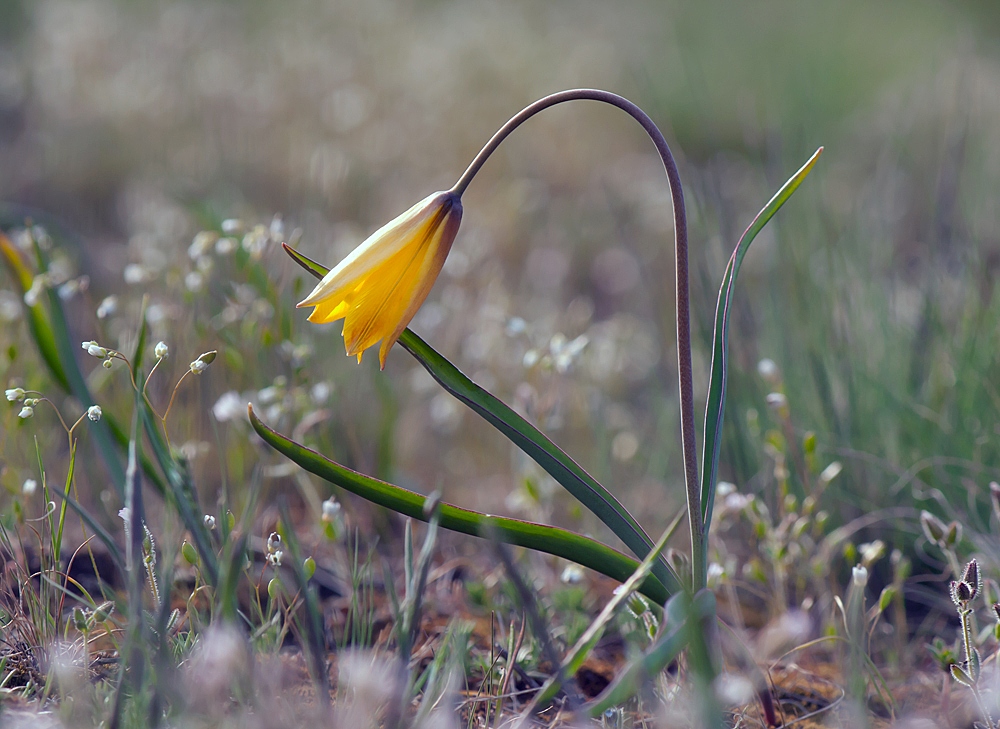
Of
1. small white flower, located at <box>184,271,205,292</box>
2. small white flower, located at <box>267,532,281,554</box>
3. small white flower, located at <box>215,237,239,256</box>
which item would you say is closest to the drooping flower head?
small white flower, located at <box>267,532,281,554</box>

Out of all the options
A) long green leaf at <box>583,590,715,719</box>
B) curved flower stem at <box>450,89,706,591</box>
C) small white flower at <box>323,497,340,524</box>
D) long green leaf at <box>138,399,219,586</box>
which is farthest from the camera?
small white flower at <box>323,497,340,524</box>

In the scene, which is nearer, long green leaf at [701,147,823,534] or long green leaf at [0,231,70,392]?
long green leaf at [701,147,823,534]

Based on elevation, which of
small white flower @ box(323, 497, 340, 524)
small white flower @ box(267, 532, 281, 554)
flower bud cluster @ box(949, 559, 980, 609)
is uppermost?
flower bud cluster @ box(949, 559, 980, 609)

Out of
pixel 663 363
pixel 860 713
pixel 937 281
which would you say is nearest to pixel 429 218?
pixel 860 713

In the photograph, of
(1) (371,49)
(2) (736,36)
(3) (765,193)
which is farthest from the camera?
(2) (736,36)

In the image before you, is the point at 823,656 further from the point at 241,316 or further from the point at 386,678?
the point at 241,316

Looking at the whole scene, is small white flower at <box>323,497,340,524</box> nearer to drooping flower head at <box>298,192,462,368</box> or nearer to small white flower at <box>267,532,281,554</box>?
small white flower at <box>267,532,281,554</box>

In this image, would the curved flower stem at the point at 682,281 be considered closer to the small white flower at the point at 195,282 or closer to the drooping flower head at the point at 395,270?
the drooping flower head at the point at 395,270

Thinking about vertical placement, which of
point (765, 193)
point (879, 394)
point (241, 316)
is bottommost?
point (879, 394)
